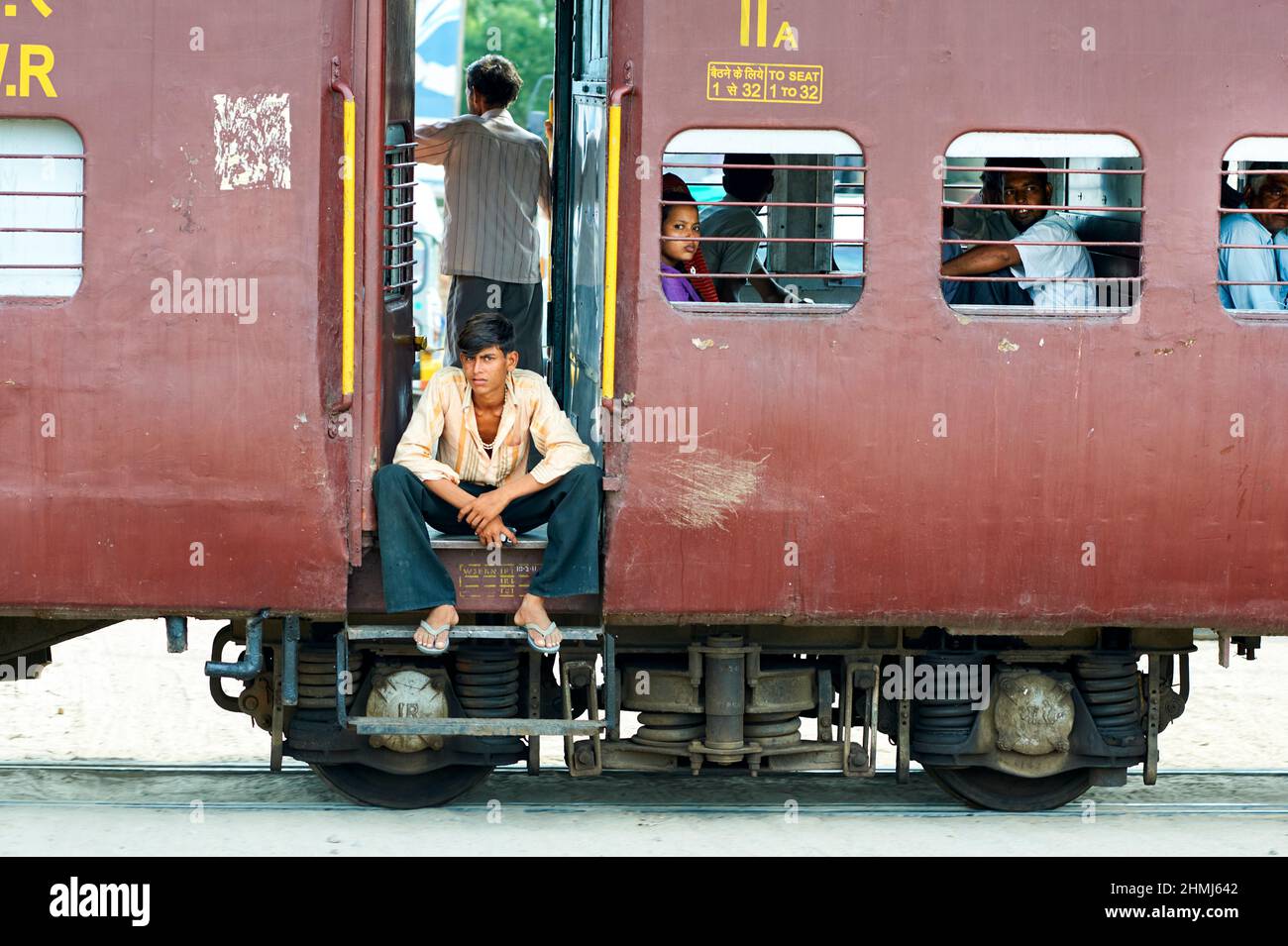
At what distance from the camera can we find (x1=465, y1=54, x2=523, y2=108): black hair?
24.9ft

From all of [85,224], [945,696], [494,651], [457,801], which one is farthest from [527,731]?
[85,224]

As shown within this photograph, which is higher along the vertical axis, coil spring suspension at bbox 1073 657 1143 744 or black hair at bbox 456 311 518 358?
black hair at bbox 456 311 518 358

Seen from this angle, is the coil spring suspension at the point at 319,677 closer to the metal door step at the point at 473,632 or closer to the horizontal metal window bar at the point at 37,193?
the metal door step at the point at 473,632

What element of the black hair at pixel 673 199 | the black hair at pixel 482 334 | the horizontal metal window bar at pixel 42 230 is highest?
the black hair at pixel 673 199

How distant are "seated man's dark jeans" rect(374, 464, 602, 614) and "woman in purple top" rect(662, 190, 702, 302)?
702 millimetres

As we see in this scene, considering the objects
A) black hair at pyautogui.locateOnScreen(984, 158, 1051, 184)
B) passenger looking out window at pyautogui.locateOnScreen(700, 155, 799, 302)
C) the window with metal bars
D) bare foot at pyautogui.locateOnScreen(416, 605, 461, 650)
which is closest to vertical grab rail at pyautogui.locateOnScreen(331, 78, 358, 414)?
the window with metal bars

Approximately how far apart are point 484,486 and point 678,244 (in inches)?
45.1

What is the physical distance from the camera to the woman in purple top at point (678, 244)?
19.7 feet

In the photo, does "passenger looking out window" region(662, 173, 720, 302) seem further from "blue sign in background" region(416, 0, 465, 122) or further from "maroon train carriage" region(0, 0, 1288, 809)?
"blue sign in background" region(416, 0, 465, 122)

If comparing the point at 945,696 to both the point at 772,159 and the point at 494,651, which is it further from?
the point at 772,159

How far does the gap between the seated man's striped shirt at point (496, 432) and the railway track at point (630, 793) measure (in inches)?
54.8

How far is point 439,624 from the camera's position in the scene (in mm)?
6027

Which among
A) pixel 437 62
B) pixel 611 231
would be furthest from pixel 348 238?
pixel 437 62

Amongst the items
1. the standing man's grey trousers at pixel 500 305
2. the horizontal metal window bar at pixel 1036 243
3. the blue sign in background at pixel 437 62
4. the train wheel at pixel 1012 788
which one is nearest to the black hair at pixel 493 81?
the standing man's grey trousers at pixel 500 305
